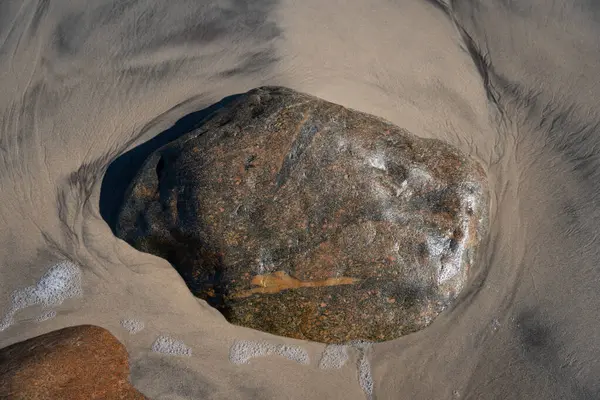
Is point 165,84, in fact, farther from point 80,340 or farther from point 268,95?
point 80,340

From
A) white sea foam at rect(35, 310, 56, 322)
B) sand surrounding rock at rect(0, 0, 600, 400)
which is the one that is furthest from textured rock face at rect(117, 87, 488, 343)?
white sea foam at rect(35, 310, 56, 322)

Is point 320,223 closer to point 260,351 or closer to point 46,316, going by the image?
point 260,351

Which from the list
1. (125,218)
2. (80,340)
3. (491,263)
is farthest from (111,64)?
(491,263)

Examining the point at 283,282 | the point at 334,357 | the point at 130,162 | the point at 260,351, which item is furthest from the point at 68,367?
the point at 334,357

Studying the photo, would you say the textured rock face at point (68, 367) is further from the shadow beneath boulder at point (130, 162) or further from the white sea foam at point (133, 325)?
the shadow beneath boulder at point (130, 162)

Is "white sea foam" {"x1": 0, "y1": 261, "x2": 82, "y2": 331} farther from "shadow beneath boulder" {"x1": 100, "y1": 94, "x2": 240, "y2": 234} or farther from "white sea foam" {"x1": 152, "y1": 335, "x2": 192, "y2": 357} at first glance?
"white sea foam" {"x1": 152, "y1": 335, "x2": 192, "y2": 357}

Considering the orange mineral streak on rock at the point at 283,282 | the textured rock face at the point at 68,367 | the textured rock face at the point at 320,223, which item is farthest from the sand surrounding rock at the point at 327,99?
the orange mineral streak on rock at the point at 283,282

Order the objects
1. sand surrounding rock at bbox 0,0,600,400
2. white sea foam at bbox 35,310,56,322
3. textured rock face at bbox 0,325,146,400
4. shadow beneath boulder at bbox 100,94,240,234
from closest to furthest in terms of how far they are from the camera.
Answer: textured rock face at bbox 0,325,146,400
sand surrounding rock at bbox 0,0,600,400
white sea foam at bbox 35,310,56,322
shadow beneath boulder at bbox 100,94,240,234
